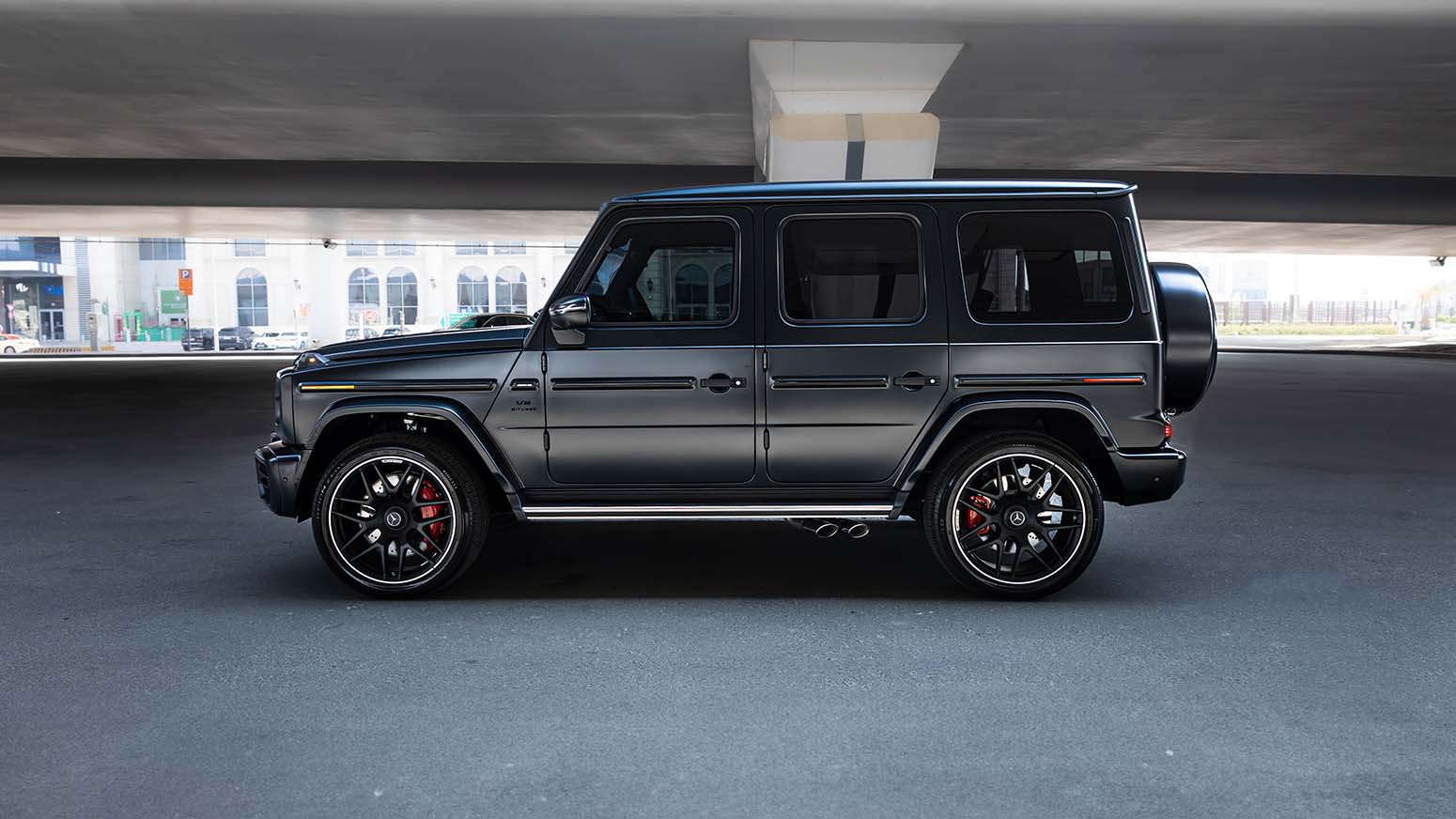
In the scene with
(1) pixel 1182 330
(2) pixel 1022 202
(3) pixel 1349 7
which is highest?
(3) pixel 1349 7

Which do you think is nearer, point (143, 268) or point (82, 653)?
point (82, 653)

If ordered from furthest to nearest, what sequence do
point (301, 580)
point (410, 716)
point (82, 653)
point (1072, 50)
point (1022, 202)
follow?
point (1072, 50) → point (301, 580) → point (1022, 202) → point (82, 653) → point (410, 716)

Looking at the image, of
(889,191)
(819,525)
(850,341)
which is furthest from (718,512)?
(889,191)

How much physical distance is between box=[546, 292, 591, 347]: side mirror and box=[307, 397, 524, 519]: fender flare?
2.03 feet

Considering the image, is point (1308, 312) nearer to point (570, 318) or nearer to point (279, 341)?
point (279, 341)

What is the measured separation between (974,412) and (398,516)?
→ 298 centimetres

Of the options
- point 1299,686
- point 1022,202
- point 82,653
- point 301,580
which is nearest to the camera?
point 1299,686

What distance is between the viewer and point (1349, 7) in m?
11.7

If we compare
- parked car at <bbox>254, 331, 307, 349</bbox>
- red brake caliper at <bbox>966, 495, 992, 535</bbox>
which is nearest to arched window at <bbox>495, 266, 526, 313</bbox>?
parked car at <bbox>254, 331, 307, 349</bbox>

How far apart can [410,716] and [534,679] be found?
0.57 m

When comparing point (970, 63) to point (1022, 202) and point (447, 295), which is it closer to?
point (1022, 202)

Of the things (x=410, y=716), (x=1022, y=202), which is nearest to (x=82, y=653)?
(x=410, y=716)

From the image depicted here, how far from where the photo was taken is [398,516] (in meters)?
5.75

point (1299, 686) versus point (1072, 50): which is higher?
point (1072, 50)
